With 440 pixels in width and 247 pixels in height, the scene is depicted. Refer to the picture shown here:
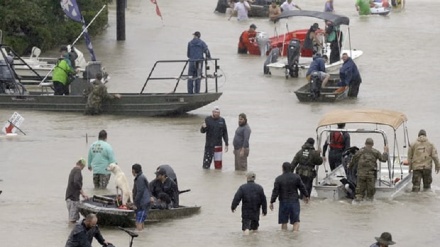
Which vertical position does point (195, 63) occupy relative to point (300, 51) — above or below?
above

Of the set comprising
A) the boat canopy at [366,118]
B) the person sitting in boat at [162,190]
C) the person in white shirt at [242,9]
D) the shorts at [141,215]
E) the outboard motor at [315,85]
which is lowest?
the person in white shirt at [242,9]

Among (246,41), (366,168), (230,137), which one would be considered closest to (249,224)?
(366,168)

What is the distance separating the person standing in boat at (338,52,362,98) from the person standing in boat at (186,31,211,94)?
3643mm

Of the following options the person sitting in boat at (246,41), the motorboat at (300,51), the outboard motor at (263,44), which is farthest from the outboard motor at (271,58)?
the person sitting in boat at (246,41)

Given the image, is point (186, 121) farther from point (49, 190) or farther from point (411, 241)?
point (411, 241)

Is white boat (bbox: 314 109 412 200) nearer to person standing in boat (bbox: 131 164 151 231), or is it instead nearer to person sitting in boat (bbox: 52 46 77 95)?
person standing in boat (bbox: 131 164 151 231)

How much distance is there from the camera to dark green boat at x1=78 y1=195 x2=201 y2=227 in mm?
21609

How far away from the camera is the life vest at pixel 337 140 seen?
25.9 m

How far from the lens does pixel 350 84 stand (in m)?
37.0

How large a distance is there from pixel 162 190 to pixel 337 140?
15.3 feet

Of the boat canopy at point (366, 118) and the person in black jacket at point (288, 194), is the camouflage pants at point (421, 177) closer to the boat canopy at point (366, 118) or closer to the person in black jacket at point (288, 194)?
the boat canopy at point (366, 118)

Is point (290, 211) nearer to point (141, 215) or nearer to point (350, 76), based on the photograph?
point (141, 215)

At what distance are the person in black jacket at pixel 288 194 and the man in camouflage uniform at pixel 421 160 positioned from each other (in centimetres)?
391

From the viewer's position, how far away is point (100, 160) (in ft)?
81.2
